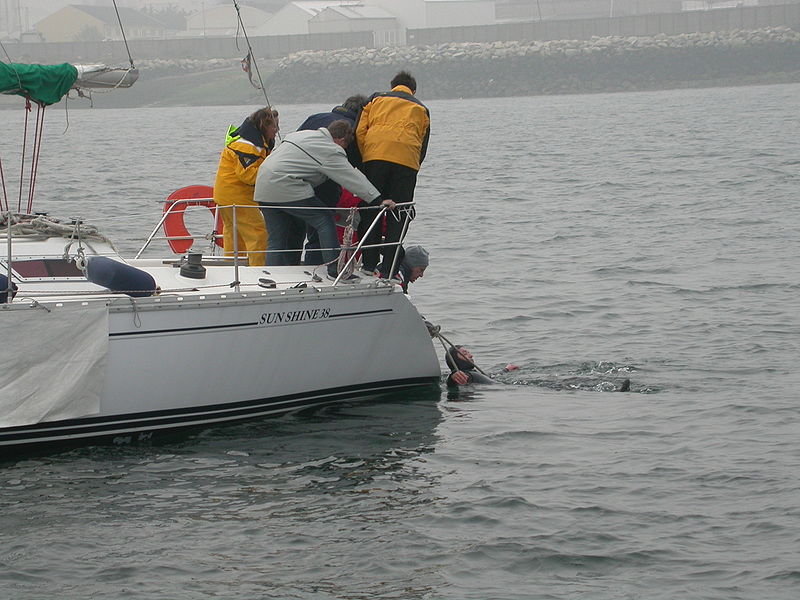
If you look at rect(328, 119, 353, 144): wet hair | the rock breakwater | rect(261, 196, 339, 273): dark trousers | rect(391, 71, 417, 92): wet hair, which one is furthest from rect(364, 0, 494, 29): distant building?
rect(328, 119, 353, 144): wet hair

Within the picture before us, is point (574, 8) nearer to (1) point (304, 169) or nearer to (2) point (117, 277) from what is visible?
(1) point (304, 169)

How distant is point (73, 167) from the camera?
3756 centimetres

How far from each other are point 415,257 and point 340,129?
1.43 metres

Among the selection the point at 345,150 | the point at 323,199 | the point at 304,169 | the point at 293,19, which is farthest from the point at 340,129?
the point at 293,19

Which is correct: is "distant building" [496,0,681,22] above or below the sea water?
above

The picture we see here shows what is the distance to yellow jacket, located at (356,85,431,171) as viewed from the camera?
10094 mm

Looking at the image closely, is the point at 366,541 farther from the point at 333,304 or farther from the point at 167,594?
the point at 333,304

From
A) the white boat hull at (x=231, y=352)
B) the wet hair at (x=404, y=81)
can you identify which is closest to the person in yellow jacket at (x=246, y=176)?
the white boat hull at (x=231, y=352)

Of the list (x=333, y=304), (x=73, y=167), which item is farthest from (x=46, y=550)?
(x=73, y=167)

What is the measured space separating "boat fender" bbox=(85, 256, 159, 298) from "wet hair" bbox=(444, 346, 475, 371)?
10.5 ft

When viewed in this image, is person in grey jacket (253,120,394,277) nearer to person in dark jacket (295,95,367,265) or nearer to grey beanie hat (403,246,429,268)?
Result: person in dark jacket (295,95,367,265)

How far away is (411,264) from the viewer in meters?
10.7

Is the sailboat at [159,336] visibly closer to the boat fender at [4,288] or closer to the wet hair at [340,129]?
the boat fender at [4,288]

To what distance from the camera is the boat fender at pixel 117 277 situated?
8.68m
